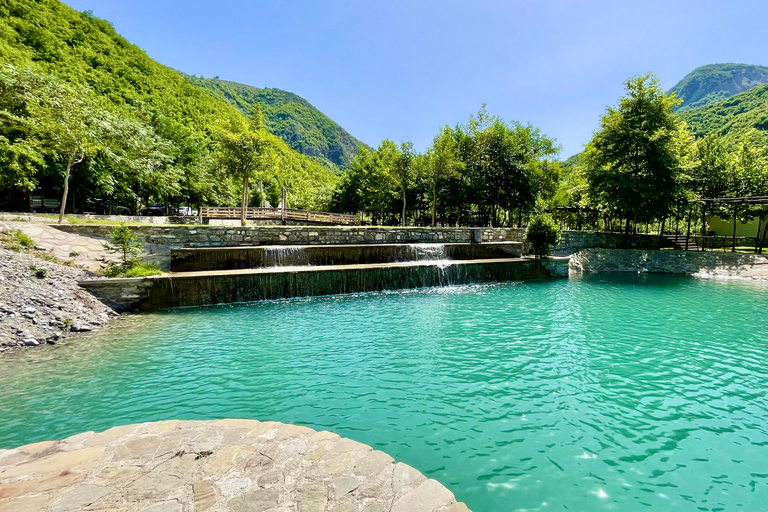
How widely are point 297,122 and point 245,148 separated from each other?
4797 inches

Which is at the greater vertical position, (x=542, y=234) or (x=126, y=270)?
(x=542, y=234)

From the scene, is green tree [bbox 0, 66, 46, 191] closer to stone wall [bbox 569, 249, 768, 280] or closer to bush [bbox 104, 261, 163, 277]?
bush [bbox 104, 261, 163, 277]

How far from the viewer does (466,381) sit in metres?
4.92

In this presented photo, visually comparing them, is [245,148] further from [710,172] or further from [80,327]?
[710,172]

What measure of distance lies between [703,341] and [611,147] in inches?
746

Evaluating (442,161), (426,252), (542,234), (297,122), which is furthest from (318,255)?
(297,122)

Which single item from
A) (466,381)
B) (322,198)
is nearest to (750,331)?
(466,381)

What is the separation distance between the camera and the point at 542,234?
55.7 feet

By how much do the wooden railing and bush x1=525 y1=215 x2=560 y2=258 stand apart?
20093 mm

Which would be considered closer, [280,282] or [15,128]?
[280,282]

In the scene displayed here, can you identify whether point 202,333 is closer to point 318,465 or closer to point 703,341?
point 318,465

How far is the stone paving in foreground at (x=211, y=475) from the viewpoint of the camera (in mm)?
2104

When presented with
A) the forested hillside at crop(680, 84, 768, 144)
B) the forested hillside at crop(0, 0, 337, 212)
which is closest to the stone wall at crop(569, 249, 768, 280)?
the forested hillside at crop(0, 0, 337, 212)

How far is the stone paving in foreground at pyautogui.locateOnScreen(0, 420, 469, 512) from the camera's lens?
82.8 inches
